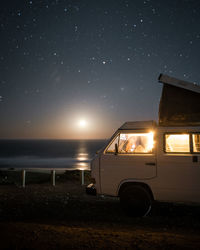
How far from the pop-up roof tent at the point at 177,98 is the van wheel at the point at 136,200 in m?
2.43

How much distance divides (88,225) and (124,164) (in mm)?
1749

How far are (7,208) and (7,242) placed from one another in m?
3.00

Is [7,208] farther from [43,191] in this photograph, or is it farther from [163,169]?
[163,169]

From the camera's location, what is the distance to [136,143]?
6629 mm

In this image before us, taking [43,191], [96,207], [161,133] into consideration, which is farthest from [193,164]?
[43,191]

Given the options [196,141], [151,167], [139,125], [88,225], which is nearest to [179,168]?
[151,167]

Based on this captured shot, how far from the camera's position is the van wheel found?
5668mm

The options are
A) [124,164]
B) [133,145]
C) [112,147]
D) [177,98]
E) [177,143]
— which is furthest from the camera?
[177,98]

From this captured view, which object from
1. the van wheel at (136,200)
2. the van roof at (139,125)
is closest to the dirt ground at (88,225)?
the van wheel at (136,200)

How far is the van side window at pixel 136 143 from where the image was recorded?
5.95 meters

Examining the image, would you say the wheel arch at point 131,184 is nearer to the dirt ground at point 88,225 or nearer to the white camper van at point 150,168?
the white camper van at point 150,168

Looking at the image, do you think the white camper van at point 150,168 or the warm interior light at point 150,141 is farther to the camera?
the warm interior light at point 150,141

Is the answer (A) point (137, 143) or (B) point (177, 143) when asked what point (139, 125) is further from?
(B) point (177, 143)

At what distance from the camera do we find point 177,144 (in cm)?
570
